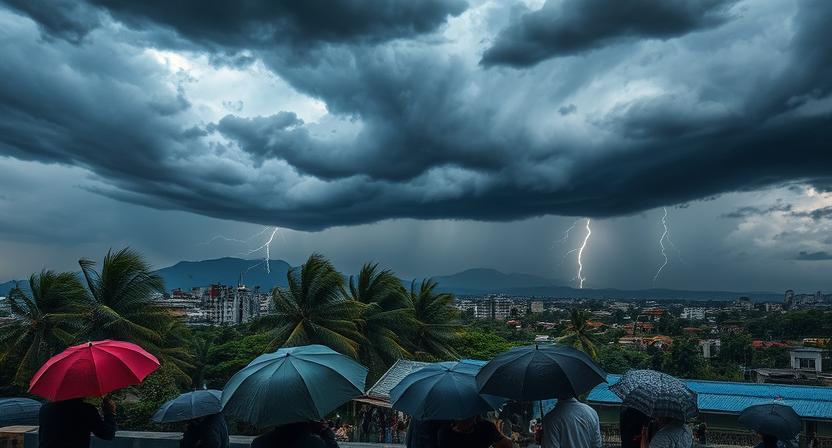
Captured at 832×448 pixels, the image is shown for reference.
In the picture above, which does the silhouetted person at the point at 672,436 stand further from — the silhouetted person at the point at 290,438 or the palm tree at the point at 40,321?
the palm tree at the point at 40,321

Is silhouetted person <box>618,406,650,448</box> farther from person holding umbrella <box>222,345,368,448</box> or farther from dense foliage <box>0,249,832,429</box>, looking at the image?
dense foliage <box>0,249,832,429</box>

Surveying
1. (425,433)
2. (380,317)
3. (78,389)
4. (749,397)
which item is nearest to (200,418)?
(78,389)

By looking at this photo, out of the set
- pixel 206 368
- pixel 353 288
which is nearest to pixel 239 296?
pixel 206 368

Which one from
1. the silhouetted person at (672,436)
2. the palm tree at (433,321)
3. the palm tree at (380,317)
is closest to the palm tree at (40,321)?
the palm tree at (380,317)

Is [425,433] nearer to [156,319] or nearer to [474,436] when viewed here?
[474,436]

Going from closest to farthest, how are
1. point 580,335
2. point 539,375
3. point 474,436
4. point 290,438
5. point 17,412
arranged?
point 290,438 → point 474,436 → point 539,375 → point 17,412 → point 580,335
